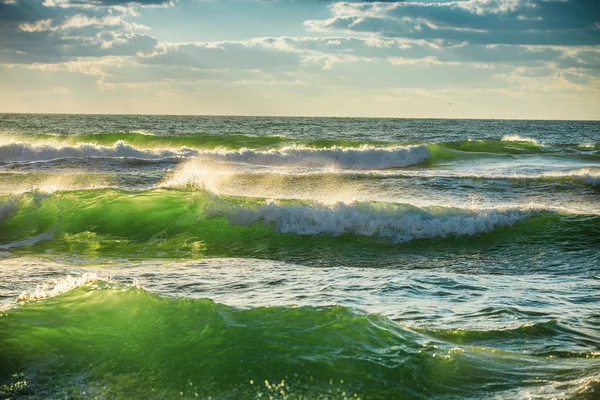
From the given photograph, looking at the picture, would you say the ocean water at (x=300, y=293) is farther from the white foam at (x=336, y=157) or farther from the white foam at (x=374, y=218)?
the white foam at (x=336, y=157)

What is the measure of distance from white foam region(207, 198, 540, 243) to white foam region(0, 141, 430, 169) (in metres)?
16.0

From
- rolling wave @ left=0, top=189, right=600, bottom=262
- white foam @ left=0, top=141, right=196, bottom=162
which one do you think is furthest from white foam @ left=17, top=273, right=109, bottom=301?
white foam @ left=0, top=141, right=196, bottom=162

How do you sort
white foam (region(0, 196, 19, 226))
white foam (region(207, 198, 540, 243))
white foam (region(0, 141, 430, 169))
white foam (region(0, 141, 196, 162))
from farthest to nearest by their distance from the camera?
white foam (region(0, 141, 196, 162)), white foam (region(0, 141, 430, 169)), white foam (region(0, 196, 19, 226)), white foam (region(207, 198, 540, 243))

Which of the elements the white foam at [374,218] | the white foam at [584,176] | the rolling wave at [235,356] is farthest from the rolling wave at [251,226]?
the white foam at [584,176]

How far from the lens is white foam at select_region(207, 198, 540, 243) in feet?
46.6

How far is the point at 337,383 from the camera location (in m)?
5.50

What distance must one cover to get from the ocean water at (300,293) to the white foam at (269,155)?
9.09 m

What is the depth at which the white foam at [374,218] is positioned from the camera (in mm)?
14195

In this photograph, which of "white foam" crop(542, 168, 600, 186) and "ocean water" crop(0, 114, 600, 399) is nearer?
"ocean water" crop(0, 114, 600, 399)

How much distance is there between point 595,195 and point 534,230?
27.2 feet

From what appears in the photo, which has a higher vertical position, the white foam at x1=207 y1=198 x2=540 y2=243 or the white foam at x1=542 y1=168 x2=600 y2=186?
the white foam at x1=542 y1=168 x2=600 y2=186

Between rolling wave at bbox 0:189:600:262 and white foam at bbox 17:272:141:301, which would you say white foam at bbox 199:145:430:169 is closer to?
rolling wave at bbox 0:189:600:262

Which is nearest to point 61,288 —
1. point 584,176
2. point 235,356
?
point 235,356

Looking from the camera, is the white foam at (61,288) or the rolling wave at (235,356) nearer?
the rolling wave at (235,356)
